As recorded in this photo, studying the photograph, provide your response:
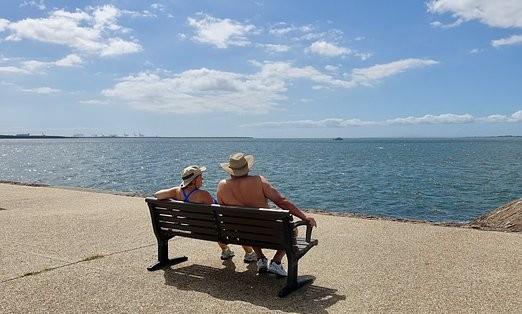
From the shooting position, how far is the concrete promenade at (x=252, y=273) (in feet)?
15.4

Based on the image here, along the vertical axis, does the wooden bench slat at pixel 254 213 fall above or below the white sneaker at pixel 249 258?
above

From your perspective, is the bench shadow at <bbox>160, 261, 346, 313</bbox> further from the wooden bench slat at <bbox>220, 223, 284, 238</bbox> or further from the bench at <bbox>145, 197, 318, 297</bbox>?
the wooden bench slat at <bbox>220, 223, 284, 238</bbox>

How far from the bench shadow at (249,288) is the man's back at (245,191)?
0.79 m

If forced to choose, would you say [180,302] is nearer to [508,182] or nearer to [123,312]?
[123,312]

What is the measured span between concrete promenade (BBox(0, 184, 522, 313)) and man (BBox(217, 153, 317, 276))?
0.70 meters

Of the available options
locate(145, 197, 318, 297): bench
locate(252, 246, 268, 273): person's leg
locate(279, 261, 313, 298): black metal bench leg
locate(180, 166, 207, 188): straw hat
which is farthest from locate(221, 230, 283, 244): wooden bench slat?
locate(180, 166, 207, 188): straw hat

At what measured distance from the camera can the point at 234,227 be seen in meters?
5.21

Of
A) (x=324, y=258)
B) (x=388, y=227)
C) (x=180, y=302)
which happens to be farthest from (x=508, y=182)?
(x=180, y=302)

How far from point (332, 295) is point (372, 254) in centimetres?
178

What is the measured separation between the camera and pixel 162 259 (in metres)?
5.94

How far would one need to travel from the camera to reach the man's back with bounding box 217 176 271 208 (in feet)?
17.4

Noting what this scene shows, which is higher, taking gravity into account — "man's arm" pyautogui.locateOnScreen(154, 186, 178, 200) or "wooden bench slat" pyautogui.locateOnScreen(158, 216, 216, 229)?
"man's arm" pyautogui.locateOnScreen(154, 186, 178, 200)

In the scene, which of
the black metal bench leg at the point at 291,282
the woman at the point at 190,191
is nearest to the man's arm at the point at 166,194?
the woman at the point at 190,191

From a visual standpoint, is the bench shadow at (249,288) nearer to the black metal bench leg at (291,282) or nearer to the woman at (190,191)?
the black metal bench leg at (291,282)
